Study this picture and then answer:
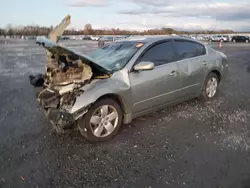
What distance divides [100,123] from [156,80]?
1368 millimetres

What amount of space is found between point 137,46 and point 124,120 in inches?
56.8

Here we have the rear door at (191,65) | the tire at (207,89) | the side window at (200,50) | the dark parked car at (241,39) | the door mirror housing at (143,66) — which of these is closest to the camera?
the door mirror housing at (143,66)

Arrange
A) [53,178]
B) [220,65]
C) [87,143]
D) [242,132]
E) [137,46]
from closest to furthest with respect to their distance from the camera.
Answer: [53,178] < [87,143] < [242,132] < [137,46] < [220,65]

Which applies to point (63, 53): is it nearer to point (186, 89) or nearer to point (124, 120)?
point (124, 120)

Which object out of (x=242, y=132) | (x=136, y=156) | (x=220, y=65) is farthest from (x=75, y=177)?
(x=220, y=65)

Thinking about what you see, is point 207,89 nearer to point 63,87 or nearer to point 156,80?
point 156,80

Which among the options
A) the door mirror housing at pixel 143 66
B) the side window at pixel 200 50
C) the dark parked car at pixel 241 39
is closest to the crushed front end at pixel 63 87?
the door mirror housing at pixel 143 66

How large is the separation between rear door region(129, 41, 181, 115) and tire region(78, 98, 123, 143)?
41 centimetres

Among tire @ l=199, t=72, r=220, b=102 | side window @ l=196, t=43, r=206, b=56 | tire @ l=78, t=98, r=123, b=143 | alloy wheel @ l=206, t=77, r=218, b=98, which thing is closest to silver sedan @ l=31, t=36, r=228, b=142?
tire @ l=78, t=98, r=123, b=143

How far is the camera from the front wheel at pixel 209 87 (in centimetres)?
628

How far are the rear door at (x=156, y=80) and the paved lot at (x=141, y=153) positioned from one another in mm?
457

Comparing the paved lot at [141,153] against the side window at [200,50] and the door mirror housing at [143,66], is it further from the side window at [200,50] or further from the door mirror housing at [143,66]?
the side window at [200,50]

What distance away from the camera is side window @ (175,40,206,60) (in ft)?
18.1

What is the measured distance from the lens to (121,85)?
4.36 meters
